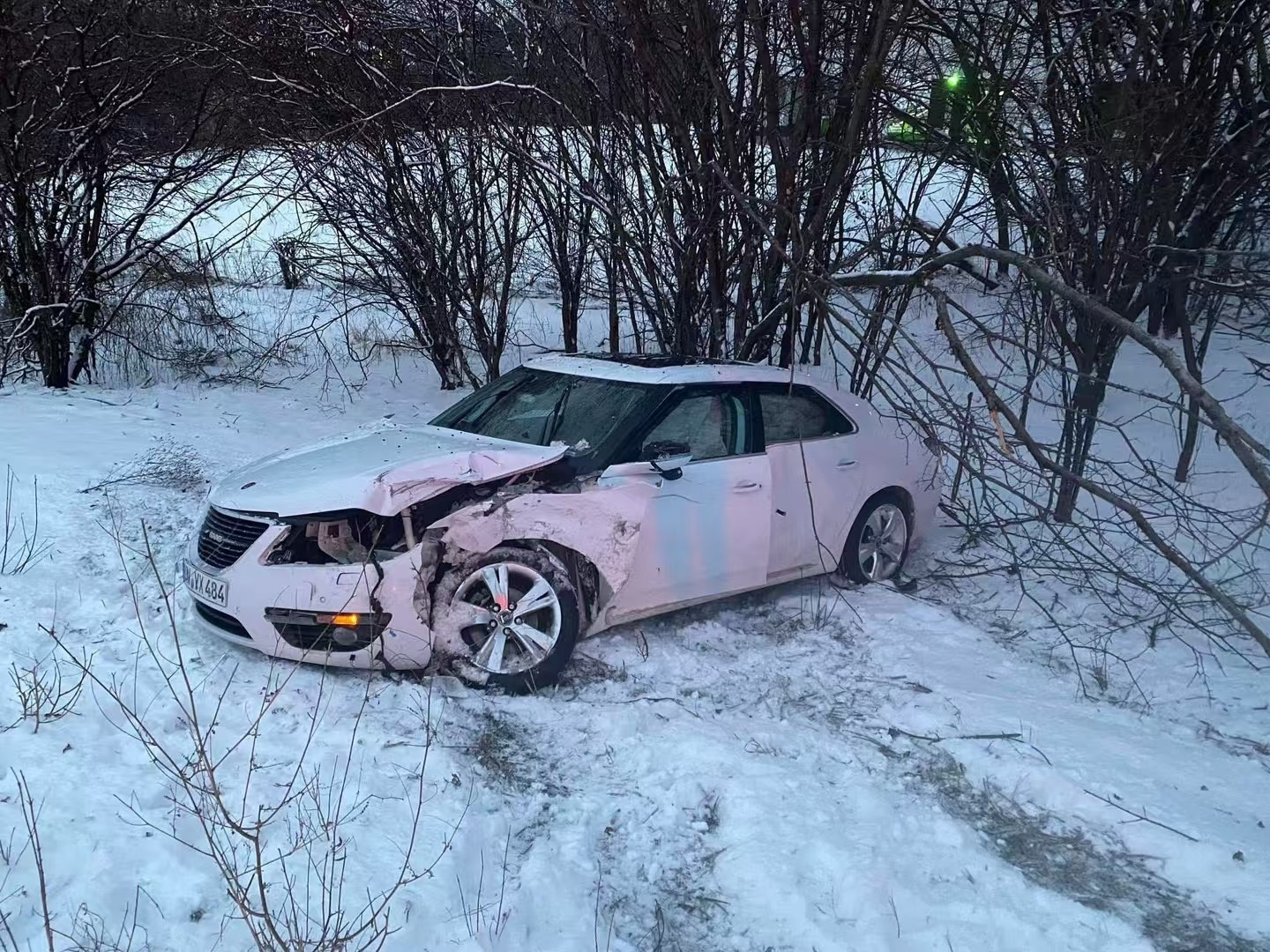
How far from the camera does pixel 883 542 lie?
6.07 m

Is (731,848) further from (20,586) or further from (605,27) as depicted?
(605,27)

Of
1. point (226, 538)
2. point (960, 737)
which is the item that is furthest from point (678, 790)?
point (226, 538)

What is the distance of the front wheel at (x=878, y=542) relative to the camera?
5875mm

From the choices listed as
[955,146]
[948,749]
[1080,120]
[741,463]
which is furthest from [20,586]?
[1080,120]

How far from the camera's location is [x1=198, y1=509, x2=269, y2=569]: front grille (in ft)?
14.2

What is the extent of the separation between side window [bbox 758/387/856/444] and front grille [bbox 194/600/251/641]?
2849 mm

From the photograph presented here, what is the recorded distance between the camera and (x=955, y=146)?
23.2ft

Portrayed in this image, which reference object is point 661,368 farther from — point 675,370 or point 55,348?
point 55,348

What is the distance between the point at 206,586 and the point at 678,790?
2.30 m

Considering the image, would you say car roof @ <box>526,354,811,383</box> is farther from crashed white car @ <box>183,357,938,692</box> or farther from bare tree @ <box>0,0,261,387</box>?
bare tree @ <box>0,0,261,387</box>

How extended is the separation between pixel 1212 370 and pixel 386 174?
32.7 feet

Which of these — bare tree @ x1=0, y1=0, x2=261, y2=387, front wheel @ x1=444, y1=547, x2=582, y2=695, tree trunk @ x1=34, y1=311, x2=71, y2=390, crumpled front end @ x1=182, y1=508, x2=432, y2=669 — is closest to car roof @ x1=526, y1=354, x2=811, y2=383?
front wheel @ x1=444, y1=547, x2=582, y2=695

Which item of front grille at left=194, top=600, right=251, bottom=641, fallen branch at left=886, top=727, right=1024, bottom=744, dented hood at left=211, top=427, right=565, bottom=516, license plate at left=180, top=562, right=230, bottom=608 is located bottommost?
fallen branch at left=886, top=727, right=1024, bottom=744

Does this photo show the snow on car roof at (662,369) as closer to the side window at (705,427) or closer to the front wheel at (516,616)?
the side window at (705,427)
